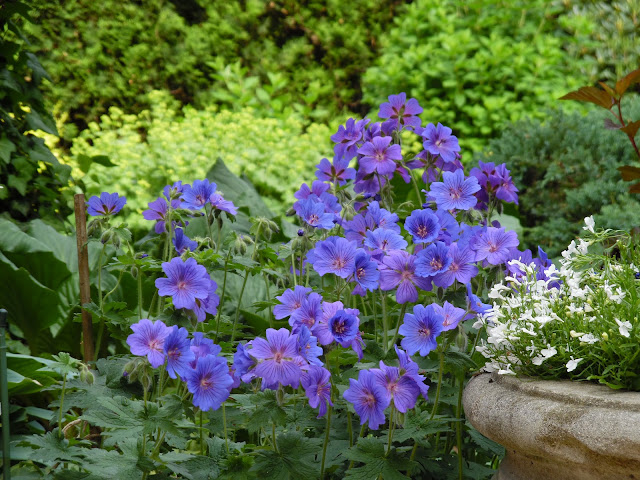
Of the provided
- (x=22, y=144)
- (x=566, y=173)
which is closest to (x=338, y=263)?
(x=22, y=144)

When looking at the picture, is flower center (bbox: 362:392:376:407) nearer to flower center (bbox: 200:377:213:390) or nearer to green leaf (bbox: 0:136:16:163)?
flower center (bbox: 200:377:213:390)

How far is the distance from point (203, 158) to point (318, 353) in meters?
3.18

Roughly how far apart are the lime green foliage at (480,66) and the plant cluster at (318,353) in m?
3.17

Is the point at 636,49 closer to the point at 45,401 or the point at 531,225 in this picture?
the point at 531,225

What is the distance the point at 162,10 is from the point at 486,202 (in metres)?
5.18

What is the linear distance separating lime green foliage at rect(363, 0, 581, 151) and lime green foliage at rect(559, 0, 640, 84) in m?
0.13

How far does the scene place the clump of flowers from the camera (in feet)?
3.96

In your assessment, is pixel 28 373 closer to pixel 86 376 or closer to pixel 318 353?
pixel 86 376

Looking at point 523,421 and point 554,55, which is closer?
point 523,421

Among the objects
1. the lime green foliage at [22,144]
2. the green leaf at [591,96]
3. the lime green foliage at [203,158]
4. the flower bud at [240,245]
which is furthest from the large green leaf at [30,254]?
the green leaf at [591,96]

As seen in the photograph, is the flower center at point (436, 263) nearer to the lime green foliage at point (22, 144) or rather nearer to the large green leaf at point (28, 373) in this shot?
the large green leaf at point (28, 373)

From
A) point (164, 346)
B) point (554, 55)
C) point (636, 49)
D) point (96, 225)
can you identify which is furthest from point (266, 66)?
point (164, 346)

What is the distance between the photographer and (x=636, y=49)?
5.20m

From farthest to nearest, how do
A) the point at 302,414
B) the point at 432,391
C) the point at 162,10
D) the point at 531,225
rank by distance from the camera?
1. the point at 162,10
2. the point at 531,225
3. the point at 432,391
4. the point at 302,414
